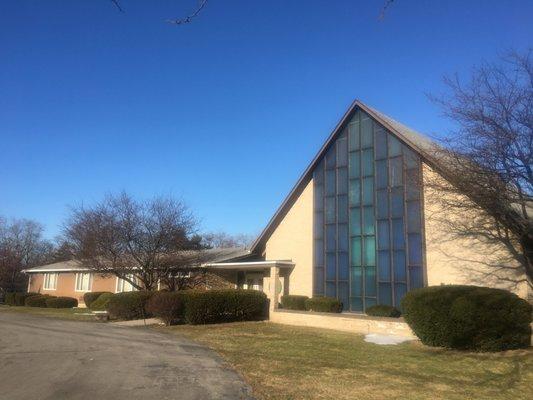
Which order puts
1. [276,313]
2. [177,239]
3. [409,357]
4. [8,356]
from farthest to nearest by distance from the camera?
[177,239], [276,313], [409,357], [8,356]

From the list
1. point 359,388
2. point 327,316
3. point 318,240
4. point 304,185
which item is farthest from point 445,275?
point 359,388

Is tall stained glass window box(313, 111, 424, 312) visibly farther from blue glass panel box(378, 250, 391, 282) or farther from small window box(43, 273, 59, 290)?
small window box(43, 273, 59, 290)

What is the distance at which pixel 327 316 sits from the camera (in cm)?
2044

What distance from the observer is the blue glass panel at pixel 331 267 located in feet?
82.4

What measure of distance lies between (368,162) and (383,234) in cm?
369

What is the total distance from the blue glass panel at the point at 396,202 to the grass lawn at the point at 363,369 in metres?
7.71

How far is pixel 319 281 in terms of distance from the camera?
1013 inches

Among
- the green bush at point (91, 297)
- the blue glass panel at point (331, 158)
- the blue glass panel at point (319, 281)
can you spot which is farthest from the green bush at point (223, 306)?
the green bush at point (91, 297)

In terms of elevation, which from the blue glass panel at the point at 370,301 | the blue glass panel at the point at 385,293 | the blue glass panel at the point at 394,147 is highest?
the blue glass panel at the point at 394,147

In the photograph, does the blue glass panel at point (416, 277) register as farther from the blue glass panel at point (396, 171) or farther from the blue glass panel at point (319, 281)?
the blue glass panel at point (319, 281)

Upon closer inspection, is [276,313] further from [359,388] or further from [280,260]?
[359,388]

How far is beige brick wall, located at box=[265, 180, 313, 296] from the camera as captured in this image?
26516mm

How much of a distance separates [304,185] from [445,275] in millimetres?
9588

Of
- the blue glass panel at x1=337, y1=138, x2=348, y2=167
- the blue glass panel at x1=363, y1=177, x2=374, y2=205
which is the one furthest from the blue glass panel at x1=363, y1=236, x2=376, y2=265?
the blue glass panel at x1=337, y1=138, x2=348, y2=167
